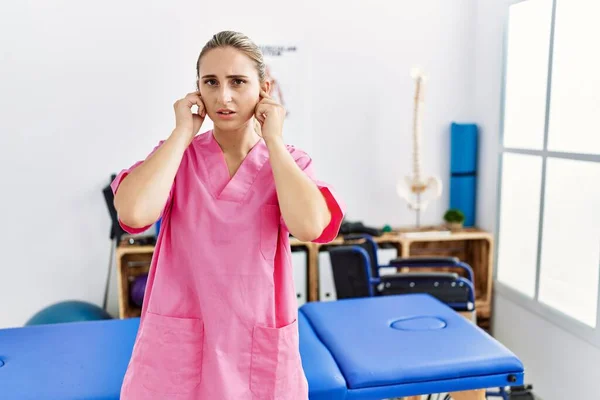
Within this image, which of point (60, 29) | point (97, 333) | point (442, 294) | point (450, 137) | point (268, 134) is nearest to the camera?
point (268, 134)

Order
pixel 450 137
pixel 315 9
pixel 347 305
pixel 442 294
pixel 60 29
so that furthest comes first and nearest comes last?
pixel 450 137
pixel 315 9
pixel 60 29
pixel 442 294
pixel 347 305

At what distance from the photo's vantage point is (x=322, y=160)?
353cm

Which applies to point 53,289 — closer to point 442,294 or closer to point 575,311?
point 442,294

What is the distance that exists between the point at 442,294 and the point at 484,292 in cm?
96

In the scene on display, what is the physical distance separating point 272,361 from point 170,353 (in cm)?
21

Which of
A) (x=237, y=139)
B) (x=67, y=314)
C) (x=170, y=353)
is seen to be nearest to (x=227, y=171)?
(x=237, y=139)

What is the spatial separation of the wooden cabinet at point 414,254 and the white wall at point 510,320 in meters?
0.11

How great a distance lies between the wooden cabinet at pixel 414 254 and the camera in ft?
10.5

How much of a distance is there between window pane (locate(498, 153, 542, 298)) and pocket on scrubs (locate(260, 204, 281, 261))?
218 centimetres

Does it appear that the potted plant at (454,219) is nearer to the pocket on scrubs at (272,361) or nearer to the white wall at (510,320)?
the white wall at (510,320)

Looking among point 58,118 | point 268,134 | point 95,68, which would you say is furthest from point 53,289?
point 268,134

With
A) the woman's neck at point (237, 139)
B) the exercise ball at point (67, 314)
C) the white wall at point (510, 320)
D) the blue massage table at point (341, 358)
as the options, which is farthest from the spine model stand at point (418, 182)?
the woman's neck at point (237, 139)

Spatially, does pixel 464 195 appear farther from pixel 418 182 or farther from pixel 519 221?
pixel 519 221

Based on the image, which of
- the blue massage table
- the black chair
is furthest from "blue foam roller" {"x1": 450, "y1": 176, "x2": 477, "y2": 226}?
the blue massage table
